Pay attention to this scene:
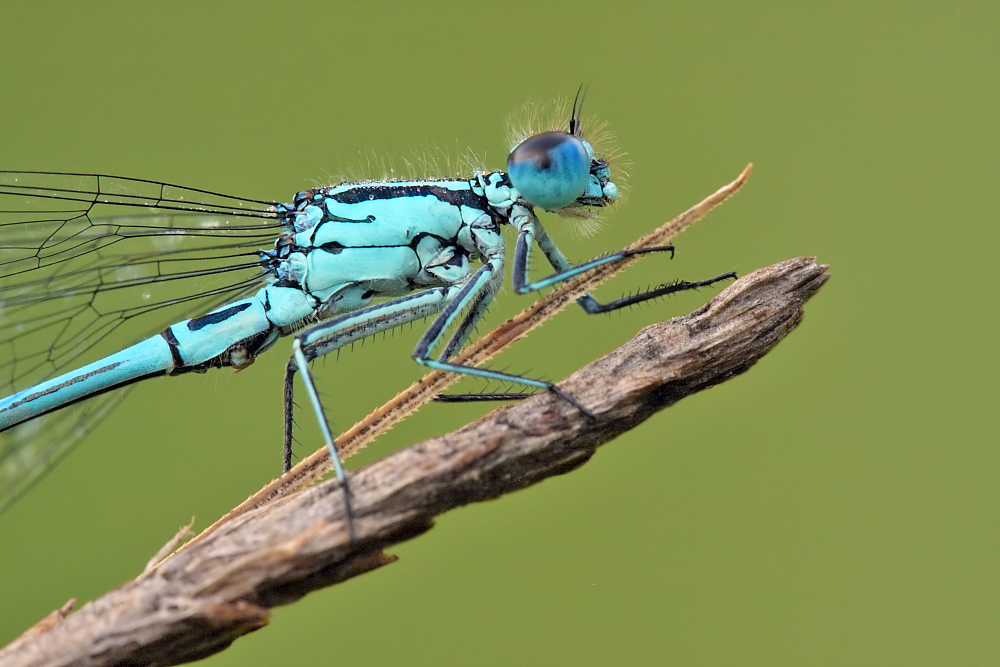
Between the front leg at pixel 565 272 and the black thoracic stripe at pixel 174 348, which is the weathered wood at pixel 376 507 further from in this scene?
the black thoracic stripe at pixel 174 348

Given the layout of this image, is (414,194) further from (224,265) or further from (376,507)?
(376,507)

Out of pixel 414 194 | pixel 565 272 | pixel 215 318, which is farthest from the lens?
pixel 215 318

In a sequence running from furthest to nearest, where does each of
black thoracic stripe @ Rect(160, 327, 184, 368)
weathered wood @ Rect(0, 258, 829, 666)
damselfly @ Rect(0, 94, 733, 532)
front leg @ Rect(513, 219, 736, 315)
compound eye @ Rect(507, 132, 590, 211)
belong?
black thoracic stripe @ Rect(160, 327, 184, 368) < damselfly @ Rect(0, 94, 733, 532) < compound eye @ Rect(507, 132, 590, 211) < front leg @ Rect(513, 219, 736, 315) < weathered wood @ Rect(0, 258, 829, 666)

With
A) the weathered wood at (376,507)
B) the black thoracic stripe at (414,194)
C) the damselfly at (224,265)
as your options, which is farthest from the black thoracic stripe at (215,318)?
the weathered wood at (376,507)

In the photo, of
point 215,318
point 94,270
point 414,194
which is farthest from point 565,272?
point 94,270

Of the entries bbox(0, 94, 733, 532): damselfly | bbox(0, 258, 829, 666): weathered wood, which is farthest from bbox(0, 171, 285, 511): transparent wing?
bbox(0, 258, 829, 666): weathered wood

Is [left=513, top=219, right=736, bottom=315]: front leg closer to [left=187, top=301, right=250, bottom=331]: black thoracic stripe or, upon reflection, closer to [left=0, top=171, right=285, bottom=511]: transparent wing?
[left=0, top=171, right=285, bottom=511]: transparent wing

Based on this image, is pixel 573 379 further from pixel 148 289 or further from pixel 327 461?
pixel 148 289
